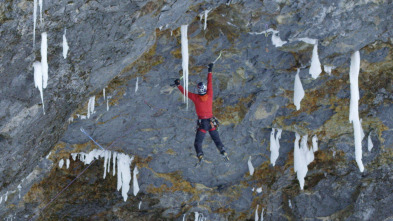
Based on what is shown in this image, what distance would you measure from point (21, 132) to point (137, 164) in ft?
15.2

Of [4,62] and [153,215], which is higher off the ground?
[4,62]

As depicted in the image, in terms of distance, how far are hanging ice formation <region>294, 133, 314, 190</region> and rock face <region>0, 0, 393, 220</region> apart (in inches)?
10.1

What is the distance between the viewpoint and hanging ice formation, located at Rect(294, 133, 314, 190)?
386 inches

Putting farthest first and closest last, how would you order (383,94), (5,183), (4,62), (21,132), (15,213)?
(15,213) → (383,94) → (5,183) → (21,132) → (4,62)

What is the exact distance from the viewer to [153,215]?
36.9 feet

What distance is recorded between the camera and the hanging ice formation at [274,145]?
9.70 meters

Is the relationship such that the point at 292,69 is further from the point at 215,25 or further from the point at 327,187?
the point at 327,187

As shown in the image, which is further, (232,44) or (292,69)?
(292,69)

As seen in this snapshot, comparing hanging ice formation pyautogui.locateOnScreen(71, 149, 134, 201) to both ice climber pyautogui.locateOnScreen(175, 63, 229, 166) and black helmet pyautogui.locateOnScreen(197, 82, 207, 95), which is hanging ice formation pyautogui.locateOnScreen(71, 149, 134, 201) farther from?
black helmet pyautogui.locateOnScreen(197, 82, 207, 95)

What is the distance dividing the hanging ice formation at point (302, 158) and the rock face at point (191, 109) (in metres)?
0.26

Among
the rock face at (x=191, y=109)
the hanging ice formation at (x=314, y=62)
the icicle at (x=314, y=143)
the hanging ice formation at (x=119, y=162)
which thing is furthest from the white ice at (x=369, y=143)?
the hanging ice formation at (x=119, y=162)

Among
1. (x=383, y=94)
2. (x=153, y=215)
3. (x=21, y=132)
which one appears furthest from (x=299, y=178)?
(x=21, y=132)

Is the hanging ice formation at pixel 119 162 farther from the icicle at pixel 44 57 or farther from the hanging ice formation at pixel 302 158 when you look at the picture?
the icicle at pixel 44 57

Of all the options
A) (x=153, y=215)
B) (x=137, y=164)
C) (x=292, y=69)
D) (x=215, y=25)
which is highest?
(x=215, y=25)
